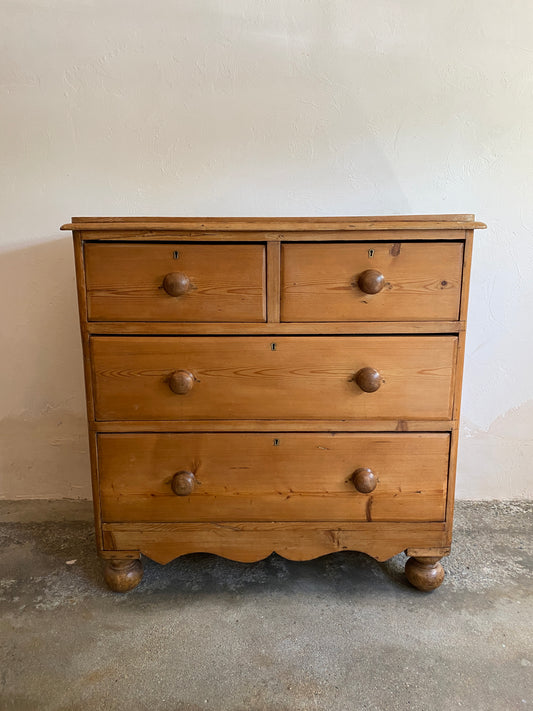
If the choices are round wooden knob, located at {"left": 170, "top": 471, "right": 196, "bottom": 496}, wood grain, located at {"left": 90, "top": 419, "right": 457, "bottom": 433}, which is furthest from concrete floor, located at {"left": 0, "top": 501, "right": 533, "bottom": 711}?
wood grain, located at {"left": 90, "top": 419, "right": 457, "bottom": 433}

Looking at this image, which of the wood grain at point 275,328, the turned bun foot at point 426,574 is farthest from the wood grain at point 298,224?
the turned bun foot at point 426,574

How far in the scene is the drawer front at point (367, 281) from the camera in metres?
1.37

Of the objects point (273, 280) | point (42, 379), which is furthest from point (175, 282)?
point (42, 379)

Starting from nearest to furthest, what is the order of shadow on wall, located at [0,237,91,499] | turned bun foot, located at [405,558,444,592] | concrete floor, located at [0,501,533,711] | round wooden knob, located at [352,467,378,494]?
1. concrete floor, located at [0,501,533,711]
2. round wooden knob, located at [352,467,378,494]
3. turned bun foot, located at [405,558,444,592]
4. shadow on wall, located at [0,237,91,499]

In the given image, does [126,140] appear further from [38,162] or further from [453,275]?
[453,275]

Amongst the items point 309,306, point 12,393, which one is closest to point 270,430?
point 309,306

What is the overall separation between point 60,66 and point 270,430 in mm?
1495

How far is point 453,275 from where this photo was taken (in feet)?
4.52

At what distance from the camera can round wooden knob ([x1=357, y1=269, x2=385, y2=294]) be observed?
4.42ft

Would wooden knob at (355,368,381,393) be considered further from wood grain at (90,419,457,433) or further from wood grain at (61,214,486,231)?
wood grain at (61,214,486,231)

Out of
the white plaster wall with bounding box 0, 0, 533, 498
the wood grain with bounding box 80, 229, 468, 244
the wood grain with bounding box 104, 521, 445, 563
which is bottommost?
the wood grain with bounding box 104, 521, 445, 563

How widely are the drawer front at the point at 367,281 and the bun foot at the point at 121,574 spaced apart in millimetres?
892

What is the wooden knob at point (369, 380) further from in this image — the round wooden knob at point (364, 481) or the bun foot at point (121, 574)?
the bun foot at point (121, 574)

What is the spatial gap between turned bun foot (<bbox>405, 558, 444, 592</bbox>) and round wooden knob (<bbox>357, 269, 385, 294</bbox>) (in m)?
0.83
